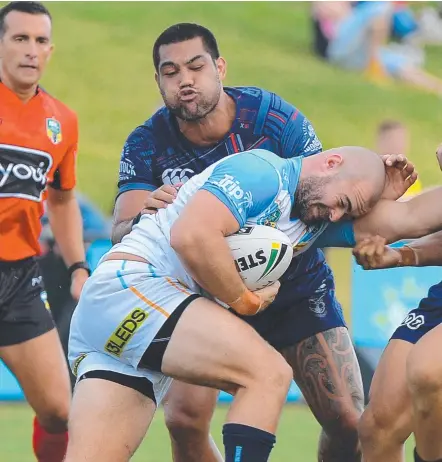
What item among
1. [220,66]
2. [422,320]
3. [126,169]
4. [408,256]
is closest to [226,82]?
[220,66]

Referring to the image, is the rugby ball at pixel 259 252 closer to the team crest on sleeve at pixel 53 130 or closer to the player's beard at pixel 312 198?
the player's beard at pixel 312 198

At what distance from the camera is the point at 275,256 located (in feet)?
15.4

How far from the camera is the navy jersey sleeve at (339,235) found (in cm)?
511

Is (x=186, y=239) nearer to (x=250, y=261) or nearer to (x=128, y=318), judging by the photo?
(x=250, y=261)

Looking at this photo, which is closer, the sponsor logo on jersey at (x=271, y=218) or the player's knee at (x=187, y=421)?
the sponsor logo on jersey at (x=271, y=218)

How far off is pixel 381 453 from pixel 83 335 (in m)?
1.47

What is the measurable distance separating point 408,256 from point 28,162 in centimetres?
243

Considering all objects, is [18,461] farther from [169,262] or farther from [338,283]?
[338,283]

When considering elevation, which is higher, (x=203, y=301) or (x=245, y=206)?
(x=245, y=206)

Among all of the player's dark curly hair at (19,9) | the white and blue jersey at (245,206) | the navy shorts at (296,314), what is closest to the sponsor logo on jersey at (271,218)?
the white and blue jersey at (245,206)

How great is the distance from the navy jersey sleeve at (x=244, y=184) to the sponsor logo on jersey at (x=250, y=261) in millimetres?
139

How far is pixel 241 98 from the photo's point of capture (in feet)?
18.9

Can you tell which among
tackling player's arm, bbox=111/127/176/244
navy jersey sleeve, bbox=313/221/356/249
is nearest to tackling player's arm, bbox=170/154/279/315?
navy jersey sleeve, bbox=313/221/356/249

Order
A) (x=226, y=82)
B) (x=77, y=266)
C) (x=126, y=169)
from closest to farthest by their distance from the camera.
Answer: (x=126, y=169) < (x=77, y=266) < (x=226, y=82)
